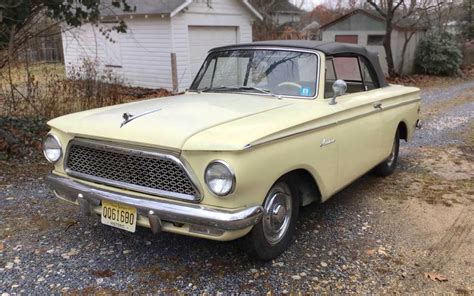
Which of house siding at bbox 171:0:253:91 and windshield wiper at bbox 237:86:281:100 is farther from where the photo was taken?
house siding at bbox 171:0:253:91

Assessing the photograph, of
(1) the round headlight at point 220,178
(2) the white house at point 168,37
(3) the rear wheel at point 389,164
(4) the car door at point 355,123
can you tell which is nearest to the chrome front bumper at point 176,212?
(1) the round headlight at point 220,178

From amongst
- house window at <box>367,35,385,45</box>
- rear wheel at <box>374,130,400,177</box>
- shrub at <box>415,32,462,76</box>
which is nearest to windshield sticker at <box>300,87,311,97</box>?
rear wheel at <box>374,130,400,177</box>

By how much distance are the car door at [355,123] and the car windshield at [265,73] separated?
0.22m

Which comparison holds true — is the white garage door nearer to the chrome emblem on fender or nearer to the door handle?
the door handle

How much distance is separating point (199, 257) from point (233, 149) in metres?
1.16

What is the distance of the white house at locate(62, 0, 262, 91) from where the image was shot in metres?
14.6

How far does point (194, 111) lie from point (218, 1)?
12.6 meters

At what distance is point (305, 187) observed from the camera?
12.8 feet

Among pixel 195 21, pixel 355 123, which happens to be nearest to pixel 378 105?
pixel 355 123

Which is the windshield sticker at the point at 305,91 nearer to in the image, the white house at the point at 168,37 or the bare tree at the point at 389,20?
the white house at the point at 168,37

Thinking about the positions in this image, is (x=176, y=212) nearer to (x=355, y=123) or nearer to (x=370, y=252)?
(x=370, y=252)

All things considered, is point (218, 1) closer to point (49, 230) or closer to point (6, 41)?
point (6, 41)

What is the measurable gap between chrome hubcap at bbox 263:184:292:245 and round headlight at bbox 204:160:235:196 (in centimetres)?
50

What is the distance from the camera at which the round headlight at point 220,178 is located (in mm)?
2920
